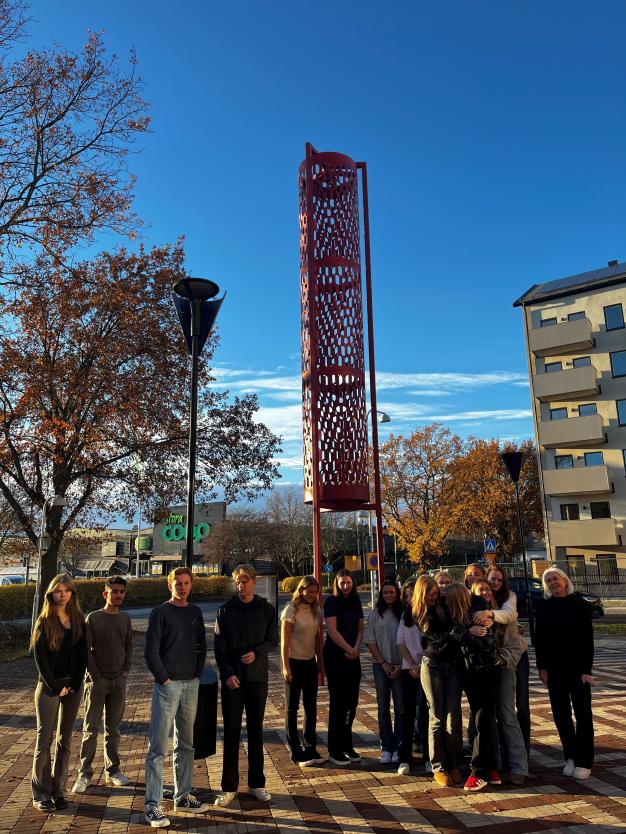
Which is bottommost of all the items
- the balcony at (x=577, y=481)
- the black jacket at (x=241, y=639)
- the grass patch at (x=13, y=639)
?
the grass patch at (x=13, y=639)

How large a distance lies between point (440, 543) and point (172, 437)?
31.3 metres

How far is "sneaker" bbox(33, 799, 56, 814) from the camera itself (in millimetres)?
4656

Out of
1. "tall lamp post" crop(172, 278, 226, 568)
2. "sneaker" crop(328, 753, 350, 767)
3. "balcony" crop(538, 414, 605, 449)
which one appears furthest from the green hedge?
"sneaker" crop(328, 753, 350, 767)

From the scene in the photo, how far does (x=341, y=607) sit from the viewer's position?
6.16 metres

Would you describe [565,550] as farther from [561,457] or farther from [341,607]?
[341,607]

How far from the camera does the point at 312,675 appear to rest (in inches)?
227

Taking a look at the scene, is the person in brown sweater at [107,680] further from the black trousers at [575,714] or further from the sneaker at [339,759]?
the black trousers at [575,714]

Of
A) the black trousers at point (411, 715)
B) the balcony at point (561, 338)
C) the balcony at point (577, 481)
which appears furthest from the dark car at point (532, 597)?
the black trousers at point (411, 715)

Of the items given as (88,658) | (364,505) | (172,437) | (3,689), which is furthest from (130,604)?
(88,658)

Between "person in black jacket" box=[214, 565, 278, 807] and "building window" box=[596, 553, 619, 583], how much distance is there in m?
27.5

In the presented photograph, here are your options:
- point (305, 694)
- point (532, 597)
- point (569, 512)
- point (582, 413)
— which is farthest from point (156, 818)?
point (582, 413)

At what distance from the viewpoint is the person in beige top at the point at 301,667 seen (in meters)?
5.70

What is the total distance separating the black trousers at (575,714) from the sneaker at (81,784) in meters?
4.04

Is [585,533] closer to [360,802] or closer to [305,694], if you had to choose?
[305,694]
